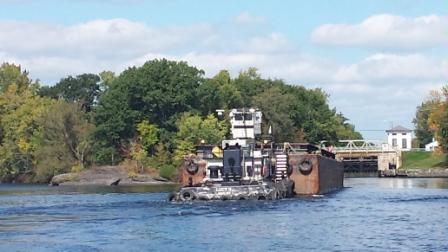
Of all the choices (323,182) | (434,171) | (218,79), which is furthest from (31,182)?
(323,182)

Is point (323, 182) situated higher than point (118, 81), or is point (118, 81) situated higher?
point (118, 81)

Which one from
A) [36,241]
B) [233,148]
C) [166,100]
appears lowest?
[36,241]

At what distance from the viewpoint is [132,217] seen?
213ft

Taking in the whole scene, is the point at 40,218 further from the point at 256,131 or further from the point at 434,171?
the point at 434,171

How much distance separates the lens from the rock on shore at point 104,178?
470 ft

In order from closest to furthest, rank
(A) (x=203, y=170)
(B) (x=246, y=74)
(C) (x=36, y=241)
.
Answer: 1. (C) (x=36, y=241)
2. (A) (x=203, y=170)
3. (B) (x=246, y=74)

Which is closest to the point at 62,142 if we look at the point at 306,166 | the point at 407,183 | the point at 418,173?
the point at 407,183

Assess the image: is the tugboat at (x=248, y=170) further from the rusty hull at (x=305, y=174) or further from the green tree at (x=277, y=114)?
the green tree at (x=277, y=114)

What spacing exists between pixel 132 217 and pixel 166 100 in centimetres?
8353

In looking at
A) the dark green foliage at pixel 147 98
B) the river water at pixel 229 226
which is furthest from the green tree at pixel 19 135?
the river water at pixel 229 226

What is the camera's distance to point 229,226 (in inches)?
2287

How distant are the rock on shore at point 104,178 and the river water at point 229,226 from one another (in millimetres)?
61376

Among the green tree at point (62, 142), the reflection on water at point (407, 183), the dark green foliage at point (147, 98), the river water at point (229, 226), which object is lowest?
the river water at point (229, 226)

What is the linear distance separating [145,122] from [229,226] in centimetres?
9412
